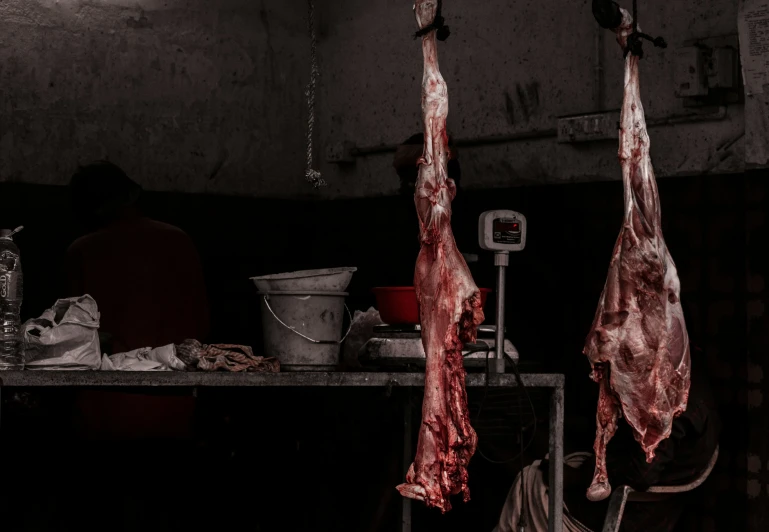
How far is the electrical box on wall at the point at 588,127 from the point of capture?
535 cm

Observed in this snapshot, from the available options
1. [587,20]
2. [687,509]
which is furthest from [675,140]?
[687,509]

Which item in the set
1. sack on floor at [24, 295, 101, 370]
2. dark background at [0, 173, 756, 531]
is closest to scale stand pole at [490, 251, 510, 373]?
dark background at [0, 173, 756, 531]

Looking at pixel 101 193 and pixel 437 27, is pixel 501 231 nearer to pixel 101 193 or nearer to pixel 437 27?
pixel 437 27

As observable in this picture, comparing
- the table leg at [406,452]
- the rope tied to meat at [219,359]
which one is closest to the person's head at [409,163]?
the table leg at [406,452]

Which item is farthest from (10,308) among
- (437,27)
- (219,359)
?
(437,27)

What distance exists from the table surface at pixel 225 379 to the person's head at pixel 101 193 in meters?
1.36

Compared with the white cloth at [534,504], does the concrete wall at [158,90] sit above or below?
above

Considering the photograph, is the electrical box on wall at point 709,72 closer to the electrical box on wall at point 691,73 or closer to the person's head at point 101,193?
the electrical box on wall at point 691,73

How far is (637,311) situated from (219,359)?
1.25 meters

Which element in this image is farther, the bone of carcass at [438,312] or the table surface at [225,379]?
the table surface at [225,379]

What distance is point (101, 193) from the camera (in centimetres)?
438

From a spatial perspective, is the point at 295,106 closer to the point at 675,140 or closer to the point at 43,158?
the point at 43,158

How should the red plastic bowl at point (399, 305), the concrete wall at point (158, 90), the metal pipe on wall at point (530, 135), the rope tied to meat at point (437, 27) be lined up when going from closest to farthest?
the rope tied to meat at point (437, 27) < the red plastic bowl at point (399, 305) < the metal pipe on wall at point (530, 135) < the concrete wall at point (158, 90)

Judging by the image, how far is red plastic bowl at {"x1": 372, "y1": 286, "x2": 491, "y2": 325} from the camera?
3.85 metres
